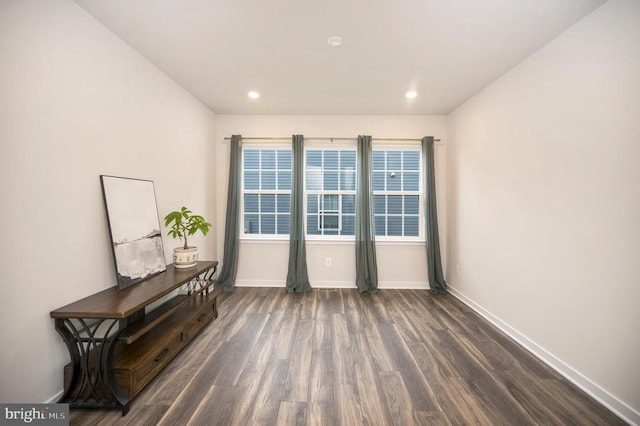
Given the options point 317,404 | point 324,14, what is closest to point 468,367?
point 317,404

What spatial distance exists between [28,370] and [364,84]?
357 centimetres

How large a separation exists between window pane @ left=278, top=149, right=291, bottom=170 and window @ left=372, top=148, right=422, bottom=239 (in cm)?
139

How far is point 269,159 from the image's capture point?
4.14m

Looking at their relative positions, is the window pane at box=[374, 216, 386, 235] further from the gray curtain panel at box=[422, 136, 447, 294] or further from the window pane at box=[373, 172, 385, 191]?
the gray curtain panel at box=[422, 136, 447, 294]

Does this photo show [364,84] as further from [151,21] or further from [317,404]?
[317,404]

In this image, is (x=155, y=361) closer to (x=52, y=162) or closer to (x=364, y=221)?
(x=52, y=162)

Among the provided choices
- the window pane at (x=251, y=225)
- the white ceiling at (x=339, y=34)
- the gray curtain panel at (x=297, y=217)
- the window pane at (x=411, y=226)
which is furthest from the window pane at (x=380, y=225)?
the window pane at (x=251, y=225)

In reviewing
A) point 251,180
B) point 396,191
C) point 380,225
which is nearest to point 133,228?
point 251,180

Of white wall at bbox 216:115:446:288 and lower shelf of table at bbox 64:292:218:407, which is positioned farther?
white wall at bbox 216:115:446:288

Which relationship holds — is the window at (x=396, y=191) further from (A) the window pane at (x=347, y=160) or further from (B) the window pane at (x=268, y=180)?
(B) the window pane at (x=268, y=180)

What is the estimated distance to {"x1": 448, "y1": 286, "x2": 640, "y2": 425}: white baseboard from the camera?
1558 mm

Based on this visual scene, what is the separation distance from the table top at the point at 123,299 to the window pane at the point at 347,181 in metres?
2.55

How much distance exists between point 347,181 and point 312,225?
2.99ft

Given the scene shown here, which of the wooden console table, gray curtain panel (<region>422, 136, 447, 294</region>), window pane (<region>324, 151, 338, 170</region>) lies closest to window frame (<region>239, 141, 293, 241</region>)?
window pane (<region>324, 151, 338, 170</region>)
